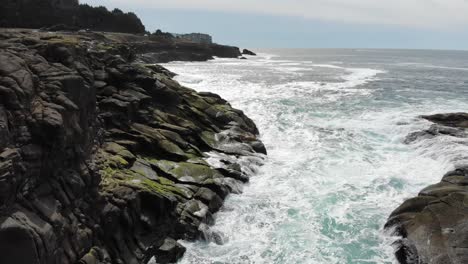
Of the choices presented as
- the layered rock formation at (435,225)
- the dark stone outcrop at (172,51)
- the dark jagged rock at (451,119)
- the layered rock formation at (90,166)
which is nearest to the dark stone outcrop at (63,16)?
the dark stone outcrop at (172,51)

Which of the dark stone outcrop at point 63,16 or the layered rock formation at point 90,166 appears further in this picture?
the dark stone outcrop at point 63,16

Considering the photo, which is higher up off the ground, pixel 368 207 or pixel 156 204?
pixel 156 204

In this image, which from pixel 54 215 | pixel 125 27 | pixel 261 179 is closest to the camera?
pixel 54 215

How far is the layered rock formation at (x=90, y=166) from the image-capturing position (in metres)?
11.2

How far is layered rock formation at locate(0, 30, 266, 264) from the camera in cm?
1123

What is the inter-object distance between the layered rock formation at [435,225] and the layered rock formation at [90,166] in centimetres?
797

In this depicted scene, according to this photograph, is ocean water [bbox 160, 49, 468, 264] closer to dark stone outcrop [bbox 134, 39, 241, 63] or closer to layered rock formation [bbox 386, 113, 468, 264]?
layered rock formation [bbox 386, 113, 468, 264]

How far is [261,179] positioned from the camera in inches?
934

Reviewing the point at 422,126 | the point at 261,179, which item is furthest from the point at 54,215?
the point at 422,126

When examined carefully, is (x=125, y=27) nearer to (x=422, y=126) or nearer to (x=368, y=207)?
(x=422, y=126)

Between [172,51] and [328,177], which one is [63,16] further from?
[328,177]

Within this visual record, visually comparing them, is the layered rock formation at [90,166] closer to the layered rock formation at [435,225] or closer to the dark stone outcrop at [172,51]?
the layered rock formation at [435,225]

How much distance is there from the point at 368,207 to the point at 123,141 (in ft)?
40.0

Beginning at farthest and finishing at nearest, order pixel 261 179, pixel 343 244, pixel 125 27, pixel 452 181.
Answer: pixel 125 27 → pixel 261 179 → pixel 452 181 → pixel 343 244
